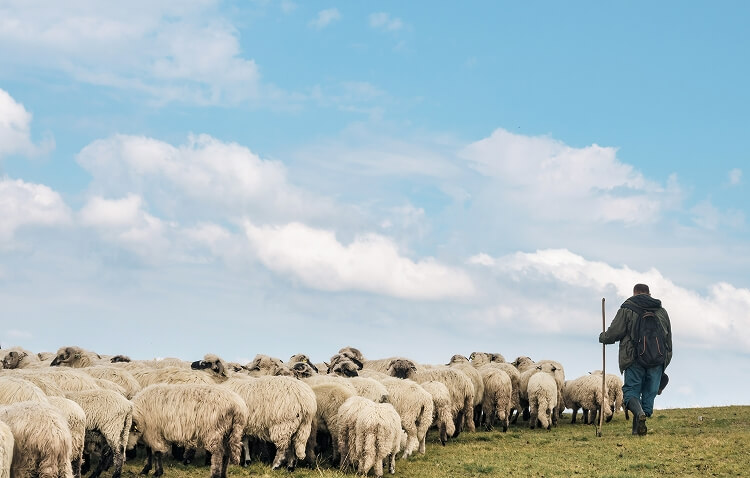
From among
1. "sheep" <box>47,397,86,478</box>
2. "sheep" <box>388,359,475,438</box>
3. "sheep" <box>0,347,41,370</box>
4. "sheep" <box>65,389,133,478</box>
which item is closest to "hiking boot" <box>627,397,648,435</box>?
"sheep" <box>388,359,475,438</box>

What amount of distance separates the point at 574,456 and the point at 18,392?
38.3 feet

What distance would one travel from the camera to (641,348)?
790 inches

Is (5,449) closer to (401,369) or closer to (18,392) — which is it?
(18,392)

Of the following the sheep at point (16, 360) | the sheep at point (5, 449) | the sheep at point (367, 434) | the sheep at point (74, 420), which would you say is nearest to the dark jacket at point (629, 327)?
the sheep at point (367, 434)

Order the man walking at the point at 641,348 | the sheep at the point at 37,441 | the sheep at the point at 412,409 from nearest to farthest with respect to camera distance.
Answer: the sheep at the point at 37,441 < the sheep at the point at 412,409 < the man walking at the point at 641,348

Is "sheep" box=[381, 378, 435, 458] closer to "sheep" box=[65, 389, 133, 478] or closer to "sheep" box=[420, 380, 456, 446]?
"sheep" box=[420, 380, 456, 446]

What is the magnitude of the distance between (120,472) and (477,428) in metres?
12.2

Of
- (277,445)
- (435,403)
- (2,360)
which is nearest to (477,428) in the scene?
(435,403)

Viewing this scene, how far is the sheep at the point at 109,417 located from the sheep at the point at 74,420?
2.87 feet

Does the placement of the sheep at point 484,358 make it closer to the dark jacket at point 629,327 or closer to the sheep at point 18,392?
the dark jacket at point 629,327

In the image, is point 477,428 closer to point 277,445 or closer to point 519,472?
point 519,472

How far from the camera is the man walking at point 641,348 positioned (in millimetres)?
20031

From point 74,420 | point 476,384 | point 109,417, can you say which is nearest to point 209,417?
point 109,417

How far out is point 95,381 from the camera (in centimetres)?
1745
